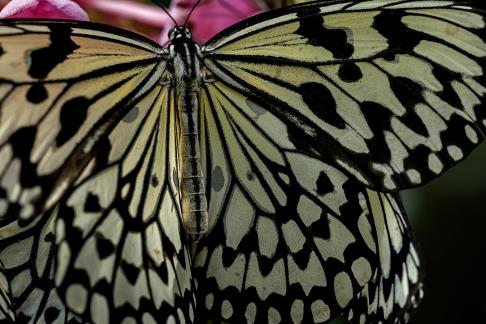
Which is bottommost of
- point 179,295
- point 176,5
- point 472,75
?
point 179,295

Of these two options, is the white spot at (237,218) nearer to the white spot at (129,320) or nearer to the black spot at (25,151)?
the white spot at (129,320)

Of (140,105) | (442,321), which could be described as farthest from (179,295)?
(442,321)

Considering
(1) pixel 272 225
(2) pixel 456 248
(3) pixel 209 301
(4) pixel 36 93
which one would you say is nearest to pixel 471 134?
(1) pixel 272 225

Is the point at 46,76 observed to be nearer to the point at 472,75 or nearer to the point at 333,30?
the point at 333,30

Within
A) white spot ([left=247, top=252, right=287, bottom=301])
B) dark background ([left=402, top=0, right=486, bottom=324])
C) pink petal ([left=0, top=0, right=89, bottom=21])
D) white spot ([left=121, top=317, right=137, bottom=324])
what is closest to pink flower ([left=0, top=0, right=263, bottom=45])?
pink petal ([left=0, top=0, right=89, bottom=21])

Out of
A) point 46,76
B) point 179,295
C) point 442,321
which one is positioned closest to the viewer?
point 46,76

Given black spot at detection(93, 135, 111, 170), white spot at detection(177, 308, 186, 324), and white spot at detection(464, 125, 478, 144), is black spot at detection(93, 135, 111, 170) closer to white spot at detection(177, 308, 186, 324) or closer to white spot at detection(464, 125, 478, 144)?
white spot at detection(177, 308, 186, 324)

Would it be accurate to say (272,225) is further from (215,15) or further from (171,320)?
(215,15)
